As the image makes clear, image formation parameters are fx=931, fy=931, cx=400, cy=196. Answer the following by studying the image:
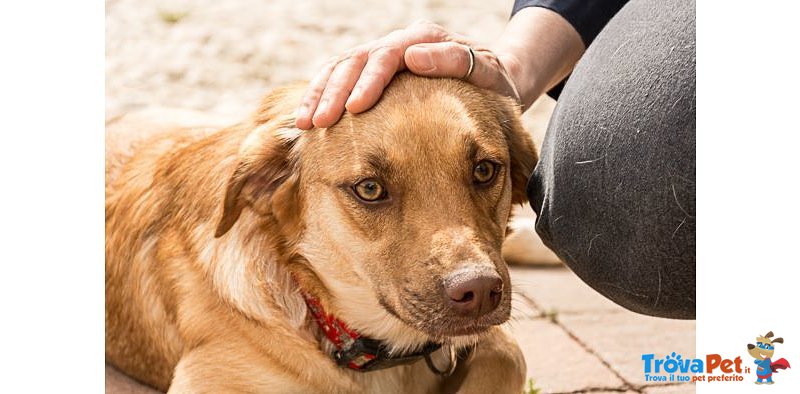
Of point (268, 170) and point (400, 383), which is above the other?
point (268, 170)

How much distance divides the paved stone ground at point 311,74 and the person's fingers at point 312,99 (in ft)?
4.47

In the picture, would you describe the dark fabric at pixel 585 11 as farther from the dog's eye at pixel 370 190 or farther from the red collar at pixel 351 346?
the red collar at pixel 351 346

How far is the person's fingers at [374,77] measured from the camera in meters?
2.82

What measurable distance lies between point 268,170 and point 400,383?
876 mm

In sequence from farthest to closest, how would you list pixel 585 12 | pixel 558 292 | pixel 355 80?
pixel 558 292
pixel 585 12
pixel 355 80

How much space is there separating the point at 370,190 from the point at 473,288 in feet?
1.64

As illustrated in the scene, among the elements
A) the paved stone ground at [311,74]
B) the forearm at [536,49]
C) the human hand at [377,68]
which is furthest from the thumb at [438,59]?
the paved stone ground at [311,74]

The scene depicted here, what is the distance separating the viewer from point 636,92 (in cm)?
272

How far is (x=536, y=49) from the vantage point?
3.49m

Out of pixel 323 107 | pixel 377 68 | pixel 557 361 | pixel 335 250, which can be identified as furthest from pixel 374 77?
pixel 557 361

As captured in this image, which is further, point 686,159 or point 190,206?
point 190,206

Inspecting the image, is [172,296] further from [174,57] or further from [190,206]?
[174,57]
